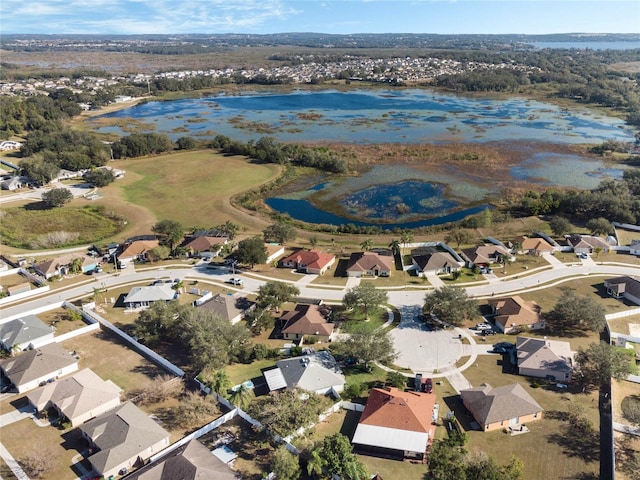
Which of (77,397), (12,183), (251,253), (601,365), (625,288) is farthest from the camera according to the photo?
(12,183)

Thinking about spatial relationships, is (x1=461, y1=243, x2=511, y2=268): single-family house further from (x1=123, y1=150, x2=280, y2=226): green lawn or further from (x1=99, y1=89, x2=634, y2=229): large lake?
(x1=123, y1=150, x2=280, y2=226): green lawn

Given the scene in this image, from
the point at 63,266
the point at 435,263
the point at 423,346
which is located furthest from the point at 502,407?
the point at 63,266


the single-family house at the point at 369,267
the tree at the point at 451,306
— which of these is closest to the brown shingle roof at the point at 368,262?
the single-family house at the point at 369,267

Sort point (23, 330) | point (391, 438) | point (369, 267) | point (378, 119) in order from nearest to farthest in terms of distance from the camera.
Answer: point (391, 438), point (23, 330), point (369, 267), point (378, 119)

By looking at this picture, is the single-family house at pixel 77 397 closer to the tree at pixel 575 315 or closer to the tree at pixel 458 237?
the tree at pixel 575 315

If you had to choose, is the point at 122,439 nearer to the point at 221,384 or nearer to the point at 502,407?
the point at 221,384

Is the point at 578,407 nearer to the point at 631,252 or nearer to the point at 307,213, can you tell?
the point at 631,252

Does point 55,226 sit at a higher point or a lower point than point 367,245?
lower
